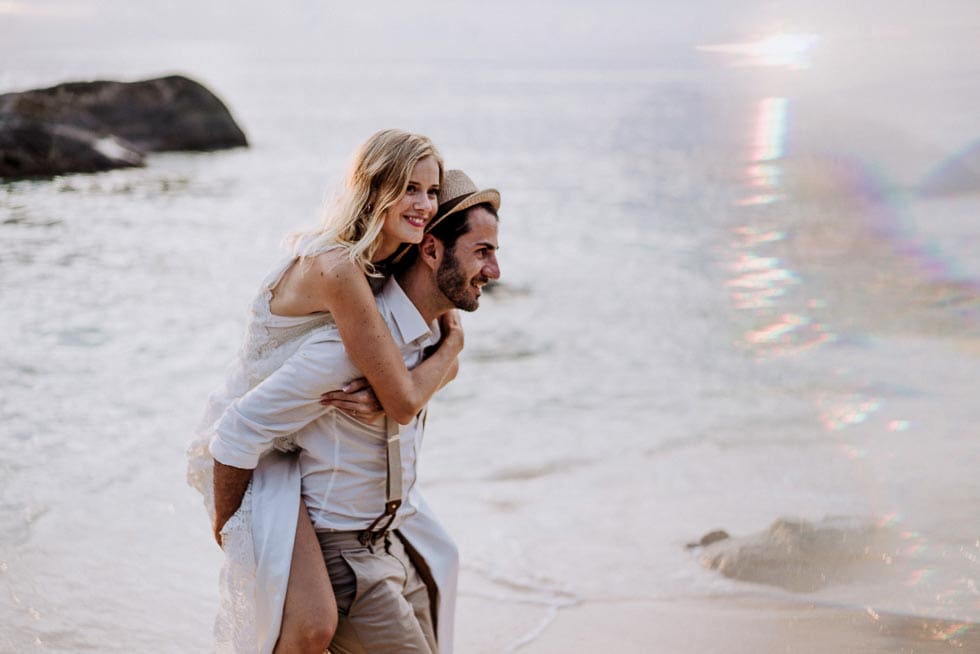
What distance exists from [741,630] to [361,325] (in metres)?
2.58

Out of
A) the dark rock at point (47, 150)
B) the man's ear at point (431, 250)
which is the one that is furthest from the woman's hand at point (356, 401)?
the dark rock at point (47, 150)

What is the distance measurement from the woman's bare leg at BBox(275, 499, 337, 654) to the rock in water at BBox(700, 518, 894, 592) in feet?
9.05

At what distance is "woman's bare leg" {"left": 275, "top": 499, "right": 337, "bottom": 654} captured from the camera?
312 centimetres

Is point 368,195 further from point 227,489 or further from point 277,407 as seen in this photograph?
point 227,489

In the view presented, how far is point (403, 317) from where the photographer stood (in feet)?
11.1

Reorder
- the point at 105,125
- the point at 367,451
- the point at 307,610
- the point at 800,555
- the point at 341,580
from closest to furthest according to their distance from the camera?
the point at 307,610, the point at 341,580, the point at 367,451, the point at 800,555, the point at 105,125

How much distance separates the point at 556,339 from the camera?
36.4 ft

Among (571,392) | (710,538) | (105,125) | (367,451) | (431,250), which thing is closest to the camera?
(367,451)

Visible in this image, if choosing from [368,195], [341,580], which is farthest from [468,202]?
[341,580]

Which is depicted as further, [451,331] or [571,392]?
[571,392]

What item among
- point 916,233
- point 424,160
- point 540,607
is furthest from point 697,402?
point 916,233

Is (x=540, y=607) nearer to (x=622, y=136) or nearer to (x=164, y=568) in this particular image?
(x=164, y=568)

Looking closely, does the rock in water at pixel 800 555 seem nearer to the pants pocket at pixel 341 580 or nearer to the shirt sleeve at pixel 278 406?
the pants pocket at pixel 341 580

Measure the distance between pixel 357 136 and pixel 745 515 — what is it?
31866 mm
